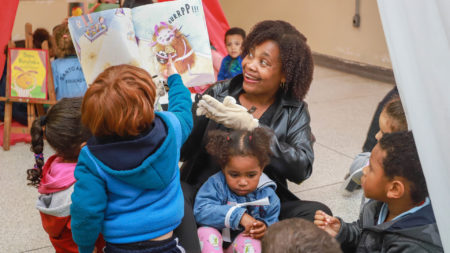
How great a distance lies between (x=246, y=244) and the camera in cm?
217

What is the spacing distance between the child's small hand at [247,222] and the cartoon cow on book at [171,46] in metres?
1.00

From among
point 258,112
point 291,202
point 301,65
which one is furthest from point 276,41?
point 291,202

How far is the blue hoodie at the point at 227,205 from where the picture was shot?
2.18 m

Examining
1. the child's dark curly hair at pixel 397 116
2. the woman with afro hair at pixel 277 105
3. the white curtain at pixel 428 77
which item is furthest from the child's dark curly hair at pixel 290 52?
the white curtain at pixel 428 77

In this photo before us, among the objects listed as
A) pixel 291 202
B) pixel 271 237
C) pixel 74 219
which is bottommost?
pixel 291 202

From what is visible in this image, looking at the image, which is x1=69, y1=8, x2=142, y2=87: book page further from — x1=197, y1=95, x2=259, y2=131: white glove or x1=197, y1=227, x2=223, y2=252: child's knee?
x1=197, y1=227, x2=223, y2=252: child's knee

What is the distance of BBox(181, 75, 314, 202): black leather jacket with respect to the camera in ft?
7.54

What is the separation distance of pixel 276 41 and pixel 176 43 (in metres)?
0.65

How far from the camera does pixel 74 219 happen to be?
1713mm

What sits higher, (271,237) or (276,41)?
(276,41)

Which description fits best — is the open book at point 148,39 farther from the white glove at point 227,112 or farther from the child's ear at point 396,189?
the child's ear at point 396,189

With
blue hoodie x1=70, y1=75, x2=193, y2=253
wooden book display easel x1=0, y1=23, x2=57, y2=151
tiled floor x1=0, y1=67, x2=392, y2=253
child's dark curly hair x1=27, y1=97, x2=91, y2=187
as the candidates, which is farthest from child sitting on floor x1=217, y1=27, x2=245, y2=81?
blue hoodie x1=70, y1=75, x2=193, y2=253

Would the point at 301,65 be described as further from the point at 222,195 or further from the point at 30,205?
the point at 30,205

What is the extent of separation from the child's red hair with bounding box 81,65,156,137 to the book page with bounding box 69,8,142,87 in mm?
1091
